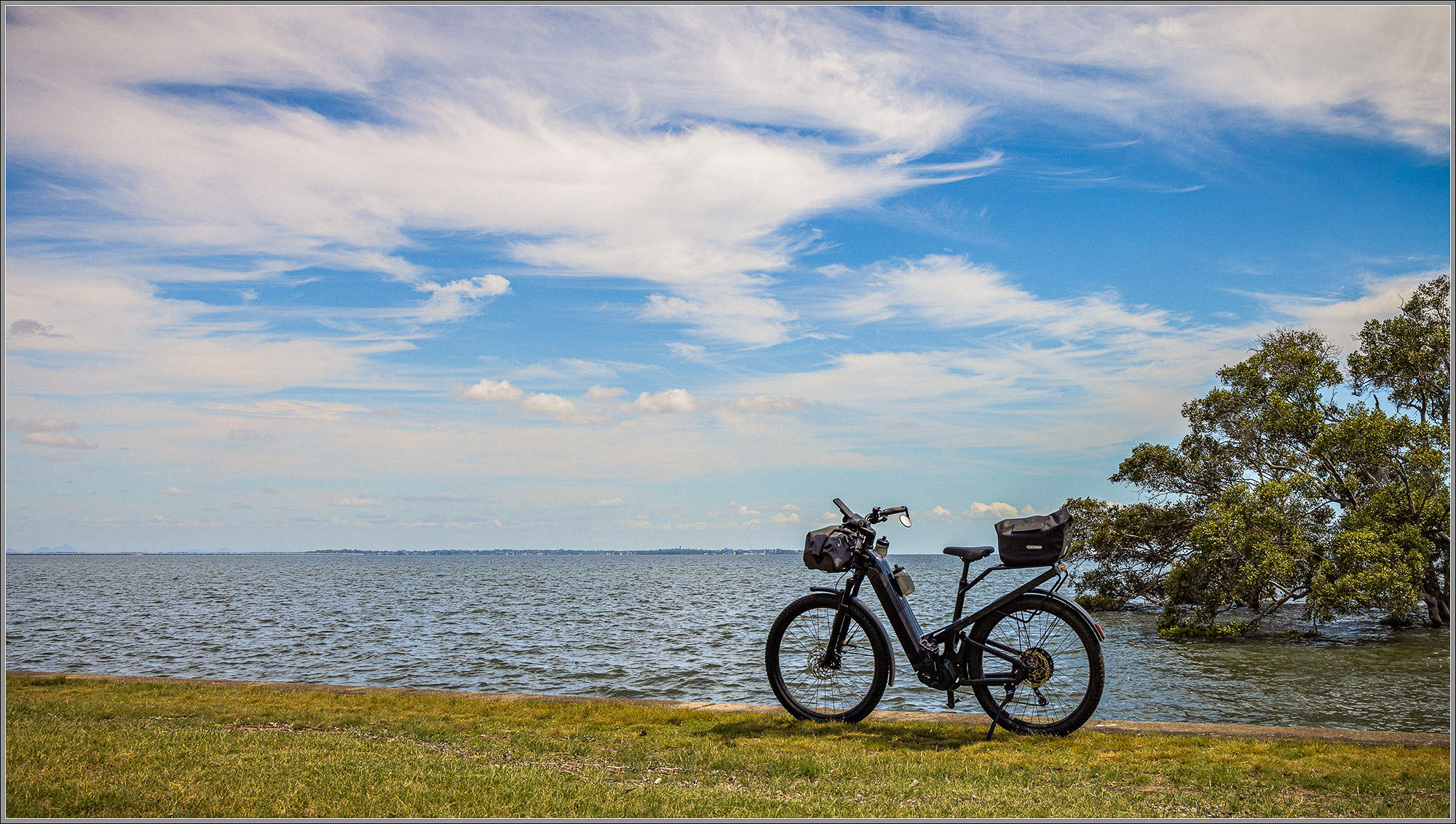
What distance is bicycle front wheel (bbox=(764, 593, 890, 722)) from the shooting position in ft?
A: 24.8

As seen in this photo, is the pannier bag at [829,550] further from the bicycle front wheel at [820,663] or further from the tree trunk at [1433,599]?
the tree trunk at [1433,599]

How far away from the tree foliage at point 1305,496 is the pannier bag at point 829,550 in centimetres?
1862

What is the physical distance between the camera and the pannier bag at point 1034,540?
6797 mm

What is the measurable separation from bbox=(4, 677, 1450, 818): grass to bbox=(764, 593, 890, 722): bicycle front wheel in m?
0.22

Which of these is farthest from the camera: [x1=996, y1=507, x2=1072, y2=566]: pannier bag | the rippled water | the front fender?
the rippled water

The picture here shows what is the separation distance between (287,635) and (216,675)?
10590 mm

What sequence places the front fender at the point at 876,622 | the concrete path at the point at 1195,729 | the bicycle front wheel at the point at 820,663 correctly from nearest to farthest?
the concrete path at the point at 1195,729, the front fender at the point at 876,622, the bicycle front wheel at the point at 820,663

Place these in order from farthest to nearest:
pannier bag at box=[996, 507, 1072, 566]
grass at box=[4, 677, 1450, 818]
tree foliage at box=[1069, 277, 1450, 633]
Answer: tree foliage at box=[1069, 277, 1450, 633] → pannier bag at box=[996, 507, 1072, 566] → grass at box=[4, 677, 1450, 818]

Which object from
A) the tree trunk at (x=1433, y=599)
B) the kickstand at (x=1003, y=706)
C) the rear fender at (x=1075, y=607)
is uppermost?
the rear fender at (x=1075, y=607)

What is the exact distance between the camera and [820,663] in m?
7.59

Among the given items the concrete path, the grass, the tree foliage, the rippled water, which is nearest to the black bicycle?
the grass

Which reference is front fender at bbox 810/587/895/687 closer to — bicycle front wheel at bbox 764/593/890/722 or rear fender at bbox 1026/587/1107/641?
bicycle front wheel at bbox 764/593/890/722

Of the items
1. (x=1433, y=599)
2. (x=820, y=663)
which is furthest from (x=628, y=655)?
(x=1433, y=599)

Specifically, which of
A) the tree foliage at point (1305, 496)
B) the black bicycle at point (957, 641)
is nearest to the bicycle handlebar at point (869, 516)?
the black bicycle at point (957, 641)
